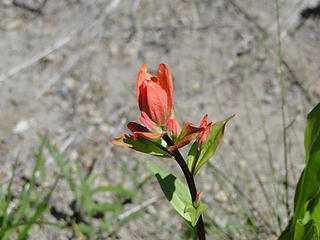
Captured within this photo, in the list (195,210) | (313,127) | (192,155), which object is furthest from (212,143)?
(313,127)

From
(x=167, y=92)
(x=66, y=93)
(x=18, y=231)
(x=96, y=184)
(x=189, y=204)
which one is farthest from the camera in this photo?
(x=66, y=93)

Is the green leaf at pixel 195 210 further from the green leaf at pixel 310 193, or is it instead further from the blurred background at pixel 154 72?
the blurred background at pixel 154 72

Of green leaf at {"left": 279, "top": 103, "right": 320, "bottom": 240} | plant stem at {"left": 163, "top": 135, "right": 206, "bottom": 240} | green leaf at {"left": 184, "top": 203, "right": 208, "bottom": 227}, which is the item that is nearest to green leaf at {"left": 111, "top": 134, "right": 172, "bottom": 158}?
plant stem at {"left": 163, "top": 135, "right": 206, "bottom": 240}

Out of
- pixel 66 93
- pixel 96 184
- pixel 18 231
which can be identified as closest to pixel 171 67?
pixel 66 93

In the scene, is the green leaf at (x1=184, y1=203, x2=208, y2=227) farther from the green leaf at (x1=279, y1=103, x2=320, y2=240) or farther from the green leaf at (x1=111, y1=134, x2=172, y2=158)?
the green leaf at (x1=279, y1=103, x2=320, y2=240)

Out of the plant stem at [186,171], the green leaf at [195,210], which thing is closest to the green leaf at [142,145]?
the plant stem at [186,171]

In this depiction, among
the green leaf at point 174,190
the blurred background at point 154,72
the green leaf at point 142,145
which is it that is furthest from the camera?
the blurred background at point 154,72

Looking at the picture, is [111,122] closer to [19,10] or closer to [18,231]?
[18,231]

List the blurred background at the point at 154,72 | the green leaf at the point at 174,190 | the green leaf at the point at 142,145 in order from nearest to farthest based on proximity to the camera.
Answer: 1. the green leaf at the point at 142,145
2. the green leaf at the point at 174,190
3. the blurred background at the point at 154,72
